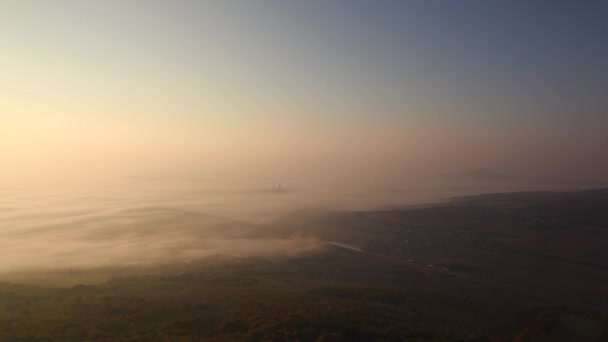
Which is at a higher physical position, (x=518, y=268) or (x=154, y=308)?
(x=154, y=308)

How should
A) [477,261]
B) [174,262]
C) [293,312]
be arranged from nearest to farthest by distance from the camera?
1. [293,312]
2. [174,262]
3. [477,261]

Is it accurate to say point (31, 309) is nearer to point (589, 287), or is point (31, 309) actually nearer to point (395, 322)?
point (395, 322)

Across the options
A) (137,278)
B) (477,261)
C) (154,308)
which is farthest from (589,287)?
(137,278)

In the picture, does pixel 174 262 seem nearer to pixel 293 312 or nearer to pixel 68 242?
pixel 68 242

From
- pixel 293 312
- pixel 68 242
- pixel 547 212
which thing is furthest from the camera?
pixel 547 212

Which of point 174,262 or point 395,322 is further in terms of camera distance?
point 174,262

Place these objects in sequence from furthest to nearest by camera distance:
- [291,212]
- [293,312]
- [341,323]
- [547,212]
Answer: [291,212], [547,212], [293,312], [341,323]

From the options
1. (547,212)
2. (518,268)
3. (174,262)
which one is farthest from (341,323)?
(547,212)
